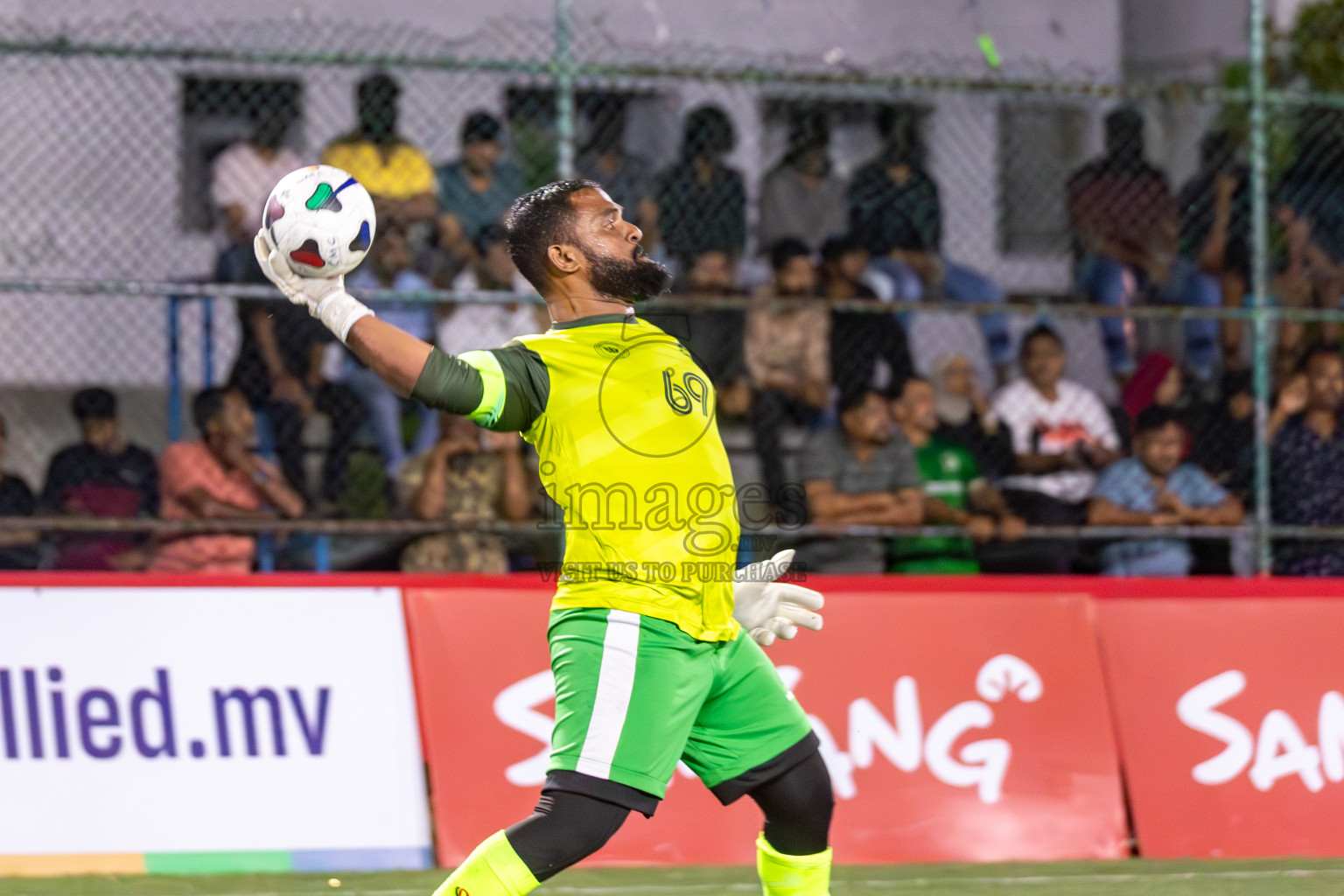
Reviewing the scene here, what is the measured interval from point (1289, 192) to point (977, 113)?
239 cm

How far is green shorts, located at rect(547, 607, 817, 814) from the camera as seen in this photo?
3.79 meters

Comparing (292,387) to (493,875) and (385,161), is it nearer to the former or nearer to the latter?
(385,161)

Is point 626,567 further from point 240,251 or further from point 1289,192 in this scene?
point 1289,192

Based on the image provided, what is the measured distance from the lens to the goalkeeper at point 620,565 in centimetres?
371

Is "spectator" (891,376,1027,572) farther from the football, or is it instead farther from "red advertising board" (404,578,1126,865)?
the football

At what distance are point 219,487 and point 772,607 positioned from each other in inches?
159

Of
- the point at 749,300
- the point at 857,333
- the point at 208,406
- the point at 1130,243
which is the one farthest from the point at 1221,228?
the point at 208,406

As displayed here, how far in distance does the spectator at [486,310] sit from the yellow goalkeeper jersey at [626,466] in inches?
164

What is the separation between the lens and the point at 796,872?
403cm

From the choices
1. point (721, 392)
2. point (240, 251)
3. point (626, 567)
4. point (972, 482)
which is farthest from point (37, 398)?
point (626, 567)

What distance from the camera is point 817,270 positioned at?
28.9 ft

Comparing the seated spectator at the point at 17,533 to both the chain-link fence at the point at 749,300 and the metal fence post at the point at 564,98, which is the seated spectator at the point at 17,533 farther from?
the metal fence post at the point at 564,98

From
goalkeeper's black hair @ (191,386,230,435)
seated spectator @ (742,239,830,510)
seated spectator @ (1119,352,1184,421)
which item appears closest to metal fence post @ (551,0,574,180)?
seated spectator @ (742,239,830,510)

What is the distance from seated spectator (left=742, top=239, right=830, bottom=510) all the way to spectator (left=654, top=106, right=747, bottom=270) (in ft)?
0.92
